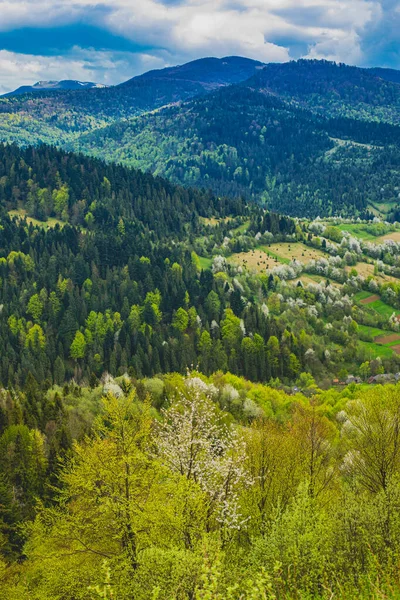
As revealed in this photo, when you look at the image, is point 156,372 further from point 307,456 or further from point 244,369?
point 307,456


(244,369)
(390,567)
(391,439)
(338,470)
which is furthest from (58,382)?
(390,567)

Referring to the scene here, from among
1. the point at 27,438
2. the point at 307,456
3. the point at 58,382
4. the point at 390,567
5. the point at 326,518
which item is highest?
the point at 390,567

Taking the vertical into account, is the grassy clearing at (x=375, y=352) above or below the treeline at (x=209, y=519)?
below

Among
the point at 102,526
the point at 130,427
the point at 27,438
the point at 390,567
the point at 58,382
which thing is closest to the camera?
the point at 390,567

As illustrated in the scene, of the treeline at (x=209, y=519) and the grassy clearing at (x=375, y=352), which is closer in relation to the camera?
the treeline at (x=209, y=519)

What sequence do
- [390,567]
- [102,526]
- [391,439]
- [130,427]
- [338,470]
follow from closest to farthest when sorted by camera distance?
1. [390,567]
2. [102,526]
3. [130,427]
4. [391,439]
5. [338,470]

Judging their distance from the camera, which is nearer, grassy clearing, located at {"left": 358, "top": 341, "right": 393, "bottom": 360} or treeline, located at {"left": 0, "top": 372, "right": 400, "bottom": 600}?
treeline, located at {"left": 0, "top": 372, "right": 400, "bottom": 600}

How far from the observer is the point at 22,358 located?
182250mm

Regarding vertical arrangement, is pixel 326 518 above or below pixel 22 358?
above

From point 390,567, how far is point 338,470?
1723 inches

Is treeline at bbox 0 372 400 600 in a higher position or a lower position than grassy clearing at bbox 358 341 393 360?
higher

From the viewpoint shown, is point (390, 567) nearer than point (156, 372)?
Yes

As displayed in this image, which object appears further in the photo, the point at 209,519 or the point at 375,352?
the point at 375,352

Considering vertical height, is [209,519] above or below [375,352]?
above
